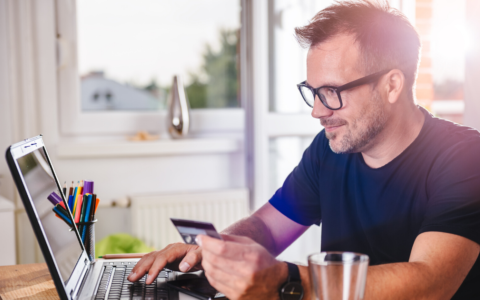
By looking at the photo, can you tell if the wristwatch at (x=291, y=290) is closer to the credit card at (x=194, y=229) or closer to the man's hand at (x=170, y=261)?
the credit card at (x=194, y=229)

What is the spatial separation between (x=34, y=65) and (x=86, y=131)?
1.23 feet

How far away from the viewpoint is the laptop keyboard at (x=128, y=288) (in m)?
0.84

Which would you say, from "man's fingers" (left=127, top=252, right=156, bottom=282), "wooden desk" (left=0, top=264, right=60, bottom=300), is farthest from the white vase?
"man's fingers" (left=127, top=252, right=156, bottom=282)

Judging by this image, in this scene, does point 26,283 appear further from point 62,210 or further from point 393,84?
point 393,84

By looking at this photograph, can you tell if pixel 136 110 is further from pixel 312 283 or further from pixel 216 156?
pixel 312 283

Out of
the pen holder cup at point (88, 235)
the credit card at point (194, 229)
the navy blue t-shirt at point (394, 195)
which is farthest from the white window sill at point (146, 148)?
the credit card at point (194, 229)

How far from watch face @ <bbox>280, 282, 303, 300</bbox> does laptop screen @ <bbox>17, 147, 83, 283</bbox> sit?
1.14 ft

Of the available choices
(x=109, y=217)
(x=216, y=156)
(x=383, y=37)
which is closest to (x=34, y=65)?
(x=109, y=217)

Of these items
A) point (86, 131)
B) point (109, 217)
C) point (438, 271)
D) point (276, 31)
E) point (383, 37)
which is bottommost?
point (109, 217)

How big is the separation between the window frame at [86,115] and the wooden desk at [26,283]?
4.22 ft

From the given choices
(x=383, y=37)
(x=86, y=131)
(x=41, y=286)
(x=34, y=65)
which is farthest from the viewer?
(x=86, y=131)

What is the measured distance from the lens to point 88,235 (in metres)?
1.06

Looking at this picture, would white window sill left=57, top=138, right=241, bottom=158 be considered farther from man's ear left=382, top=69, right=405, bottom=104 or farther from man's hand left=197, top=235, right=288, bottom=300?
man's hand left=197, top=235, right=288, bottom=300

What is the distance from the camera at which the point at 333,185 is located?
1.28 metres
